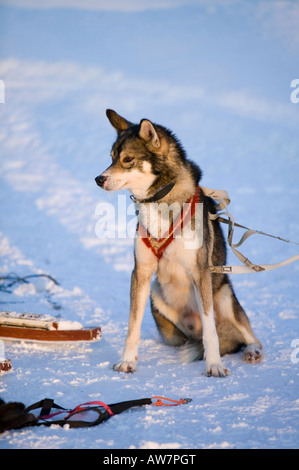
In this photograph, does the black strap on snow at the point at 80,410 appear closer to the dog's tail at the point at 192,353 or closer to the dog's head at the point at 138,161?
the dog's tail at the point at 192,353

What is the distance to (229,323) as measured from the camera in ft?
12.5

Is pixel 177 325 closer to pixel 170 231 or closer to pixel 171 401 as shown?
pixel 170 231

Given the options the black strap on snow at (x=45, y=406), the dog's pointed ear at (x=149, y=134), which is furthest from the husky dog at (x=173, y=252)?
the black strap on snow at (x=45, y=406)

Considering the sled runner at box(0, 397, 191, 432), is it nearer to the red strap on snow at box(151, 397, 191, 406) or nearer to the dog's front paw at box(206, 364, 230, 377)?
the red strap on snow at box(151, 397, 191, 406)

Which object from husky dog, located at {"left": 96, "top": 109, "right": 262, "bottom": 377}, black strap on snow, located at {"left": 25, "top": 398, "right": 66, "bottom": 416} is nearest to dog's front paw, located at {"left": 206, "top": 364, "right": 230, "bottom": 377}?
husky dog, located at {"left": 96, "top": 109, "right": 262, "bottom": 377}

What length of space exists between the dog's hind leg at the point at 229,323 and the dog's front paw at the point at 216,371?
421 mm

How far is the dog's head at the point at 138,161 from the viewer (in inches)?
134

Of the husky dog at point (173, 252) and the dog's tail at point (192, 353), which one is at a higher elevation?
the husky dog at point (173, 252)

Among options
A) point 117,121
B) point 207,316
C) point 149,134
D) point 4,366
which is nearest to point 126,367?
point 207,316

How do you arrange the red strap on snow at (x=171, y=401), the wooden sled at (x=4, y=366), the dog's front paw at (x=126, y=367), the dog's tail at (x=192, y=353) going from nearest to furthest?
the red strap on snow at (x=171, y=401), the wooden sled at (x=4, y=366), the dog's front paw at (x=126, y=367), the dog's tail at (x=192, y=353)

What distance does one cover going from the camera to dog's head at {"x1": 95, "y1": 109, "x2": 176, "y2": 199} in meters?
3.41
